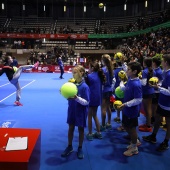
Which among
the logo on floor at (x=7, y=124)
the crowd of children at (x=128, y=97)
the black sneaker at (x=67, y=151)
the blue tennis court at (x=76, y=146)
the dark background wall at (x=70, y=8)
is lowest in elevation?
the blue tennis court at (x=76, y=146)

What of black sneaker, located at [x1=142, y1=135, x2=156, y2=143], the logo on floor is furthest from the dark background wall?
black sneaker, located at [x1=142, y1=135, x2=156, y2=143]

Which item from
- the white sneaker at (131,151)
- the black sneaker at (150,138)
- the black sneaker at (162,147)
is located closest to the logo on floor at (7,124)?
the white sneaker at (131,151)

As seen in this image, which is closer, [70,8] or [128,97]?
[128,97]

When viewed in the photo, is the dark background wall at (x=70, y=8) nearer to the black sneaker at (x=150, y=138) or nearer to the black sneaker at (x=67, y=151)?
the black sneaker at (x=150, y=138)

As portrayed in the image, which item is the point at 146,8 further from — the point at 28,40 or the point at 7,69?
the point at 7,69

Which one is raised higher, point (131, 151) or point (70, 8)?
point (70, 8)

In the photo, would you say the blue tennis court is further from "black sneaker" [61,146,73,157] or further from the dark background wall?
the dark background wall

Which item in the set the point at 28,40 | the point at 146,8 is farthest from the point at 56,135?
the point at 146,8

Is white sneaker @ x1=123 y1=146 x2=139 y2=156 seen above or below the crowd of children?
below

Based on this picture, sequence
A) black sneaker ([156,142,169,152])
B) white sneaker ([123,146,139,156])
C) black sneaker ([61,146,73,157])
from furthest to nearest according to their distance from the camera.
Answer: black sneaker ([156,142,169,152]) < white sneaker ([123,146,139,156]) < black sneaker ([61,146,73,157])

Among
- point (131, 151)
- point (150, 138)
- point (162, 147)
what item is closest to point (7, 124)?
point (131, 151)

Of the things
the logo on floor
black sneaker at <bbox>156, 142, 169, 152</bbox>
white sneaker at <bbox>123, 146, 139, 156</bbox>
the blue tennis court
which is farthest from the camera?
the logo on floor

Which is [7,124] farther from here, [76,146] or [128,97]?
[128,97]

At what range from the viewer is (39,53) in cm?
2731
